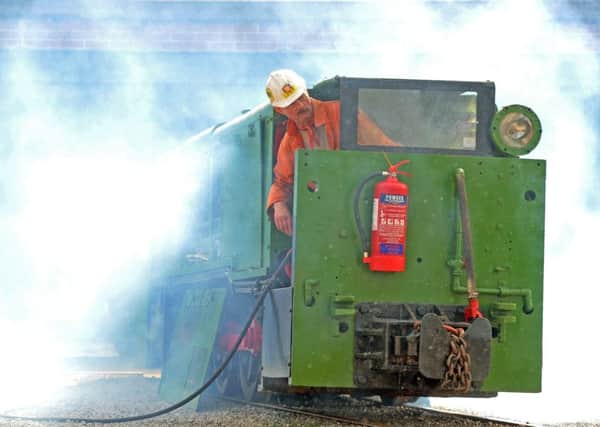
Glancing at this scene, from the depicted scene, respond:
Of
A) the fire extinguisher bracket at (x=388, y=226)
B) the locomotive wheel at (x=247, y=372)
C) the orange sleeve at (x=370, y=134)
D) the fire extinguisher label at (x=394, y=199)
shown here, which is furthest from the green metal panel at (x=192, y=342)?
the fire extinguisher label at (x=394, y=199)

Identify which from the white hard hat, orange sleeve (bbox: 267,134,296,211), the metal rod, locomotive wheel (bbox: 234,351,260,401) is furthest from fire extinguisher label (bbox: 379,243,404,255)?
locomotive wheel (bbox: 234,351,260,401)

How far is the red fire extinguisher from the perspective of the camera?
29.0ft

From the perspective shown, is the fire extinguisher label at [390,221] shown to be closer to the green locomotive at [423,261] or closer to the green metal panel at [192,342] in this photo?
the green locomotive at [423,261]

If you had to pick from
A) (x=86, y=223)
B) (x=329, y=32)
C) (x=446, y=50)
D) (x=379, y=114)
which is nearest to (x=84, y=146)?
(x=86, y=223)

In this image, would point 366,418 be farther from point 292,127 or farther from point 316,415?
point 292,127

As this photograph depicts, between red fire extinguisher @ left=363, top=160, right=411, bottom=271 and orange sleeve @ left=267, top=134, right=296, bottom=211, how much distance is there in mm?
1161

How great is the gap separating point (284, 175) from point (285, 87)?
0.65 meters

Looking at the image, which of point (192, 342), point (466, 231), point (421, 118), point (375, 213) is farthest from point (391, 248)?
point (192, 342)

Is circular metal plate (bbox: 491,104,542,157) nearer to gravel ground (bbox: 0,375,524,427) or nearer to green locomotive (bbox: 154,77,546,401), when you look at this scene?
green locomotive (bbox: 154,77,546,401)

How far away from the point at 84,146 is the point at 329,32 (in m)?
3.99

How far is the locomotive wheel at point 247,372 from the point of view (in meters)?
11.7

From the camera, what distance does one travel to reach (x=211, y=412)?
11.4 metres

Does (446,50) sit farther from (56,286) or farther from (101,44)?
(101,44)

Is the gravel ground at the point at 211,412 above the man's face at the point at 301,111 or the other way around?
the other way around
